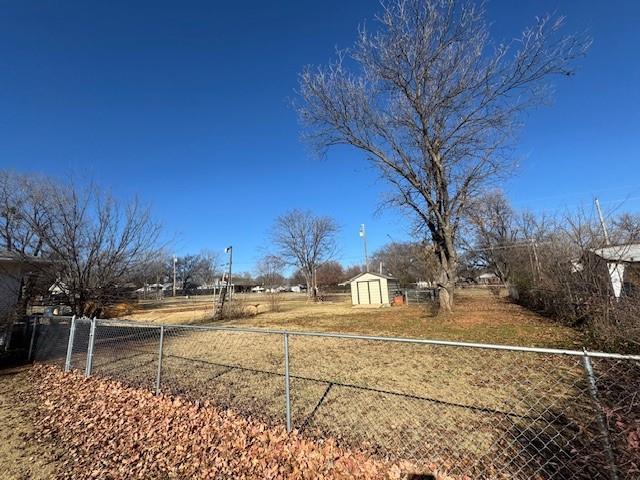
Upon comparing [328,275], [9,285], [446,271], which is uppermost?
[328,275]

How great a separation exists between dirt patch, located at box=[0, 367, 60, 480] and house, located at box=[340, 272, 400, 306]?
23.0 meters

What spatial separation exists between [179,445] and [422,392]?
366cm

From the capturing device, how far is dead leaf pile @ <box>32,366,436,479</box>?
10.6 ft

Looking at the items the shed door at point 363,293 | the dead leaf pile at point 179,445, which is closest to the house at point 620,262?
the dead leaf pile at point 179,445

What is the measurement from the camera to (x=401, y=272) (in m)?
47.6

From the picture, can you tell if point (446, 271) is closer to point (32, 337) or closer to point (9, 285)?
point (32, 337)

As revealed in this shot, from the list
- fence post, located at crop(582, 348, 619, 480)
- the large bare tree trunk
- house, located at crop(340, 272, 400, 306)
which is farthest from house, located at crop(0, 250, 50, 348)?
house, located at crop(340, 272, 400, 306)

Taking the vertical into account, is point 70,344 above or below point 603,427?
above

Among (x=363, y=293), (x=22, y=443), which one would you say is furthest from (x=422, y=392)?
(x=363, y=293)

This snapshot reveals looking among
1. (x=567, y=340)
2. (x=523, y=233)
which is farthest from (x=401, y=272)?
(x=567, y=340)

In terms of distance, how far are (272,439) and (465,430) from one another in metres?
2.30

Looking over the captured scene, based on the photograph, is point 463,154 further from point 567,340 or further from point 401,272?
point 401,272

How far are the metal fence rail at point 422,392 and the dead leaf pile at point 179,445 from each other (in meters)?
0.32

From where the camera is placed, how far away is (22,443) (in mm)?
4070
